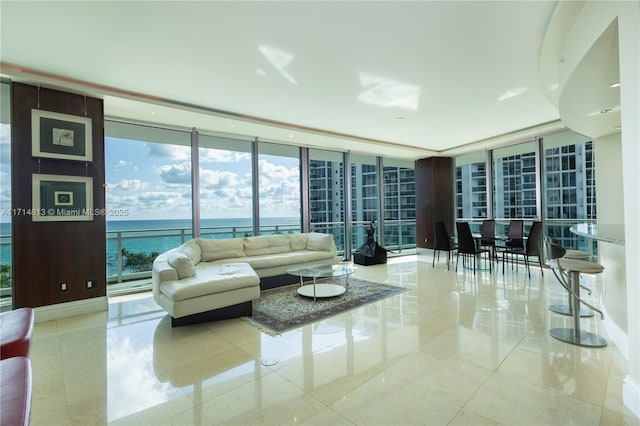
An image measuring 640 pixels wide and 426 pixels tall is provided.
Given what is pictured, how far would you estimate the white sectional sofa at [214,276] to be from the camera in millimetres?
3164

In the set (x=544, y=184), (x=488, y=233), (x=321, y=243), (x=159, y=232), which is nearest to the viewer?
(x=159, y=232)

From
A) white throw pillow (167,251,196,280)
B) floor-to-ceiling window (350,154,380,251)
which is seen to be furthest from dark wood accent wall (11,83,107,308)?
floor-to-ceiling window (350,154,380,251)

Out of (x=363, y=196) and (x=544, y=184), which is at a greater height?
(x=544, y=184)

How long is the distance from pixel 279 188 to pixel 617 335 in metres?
5.46

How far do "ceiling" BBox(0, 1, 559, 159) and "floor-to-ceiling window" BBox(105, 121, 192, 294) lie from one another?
426 millimetres

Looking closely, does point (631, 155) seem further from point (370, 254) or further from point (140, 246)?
Result: point (140, 246)

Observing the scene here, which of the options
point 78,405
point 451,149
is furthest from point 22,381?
point 451,149

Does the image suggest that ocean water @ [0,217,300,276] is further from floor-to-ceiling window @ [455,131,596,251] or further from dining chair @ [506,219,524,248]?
floor-to-ceiling window @ [455,131,596,251]

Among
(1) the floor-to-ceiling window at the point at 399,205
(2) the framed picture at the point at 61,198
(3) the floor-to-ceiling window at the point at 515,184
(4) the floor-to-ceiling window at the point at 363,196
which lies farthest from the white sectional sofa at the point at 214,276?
(3) the floor-to-ceiling window at the point at 515,184

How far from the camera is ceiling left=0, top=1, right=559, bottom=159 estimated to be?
94.2 inches

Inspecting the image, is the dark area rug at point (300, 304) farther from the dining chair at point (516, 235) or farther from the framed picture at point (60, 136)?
the framed picture at point (60, 136)

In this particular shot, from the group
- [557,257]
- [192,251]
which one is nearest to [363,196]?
[192,251]

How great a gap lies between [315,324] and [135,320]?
2171 mm

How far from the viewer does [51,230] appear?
3658 mm
